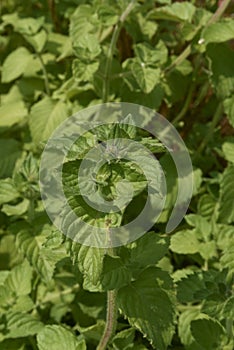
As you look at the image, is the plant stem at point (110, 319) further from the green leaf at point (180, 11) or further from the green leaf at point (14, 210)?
the green leaf at point (180, 11)

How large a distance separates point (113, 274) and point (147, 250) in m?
0.14

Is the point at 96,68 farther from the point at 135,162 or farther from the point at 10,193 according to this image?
the point at 135,162

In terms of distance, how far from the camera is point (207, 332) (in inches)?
61.0

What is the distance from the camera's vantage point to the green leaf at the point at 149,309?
1.33m

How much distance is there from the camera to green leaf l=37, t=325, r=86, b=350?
1.43 meters

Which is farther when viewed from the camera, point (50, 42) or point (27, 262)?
point (50, 42)

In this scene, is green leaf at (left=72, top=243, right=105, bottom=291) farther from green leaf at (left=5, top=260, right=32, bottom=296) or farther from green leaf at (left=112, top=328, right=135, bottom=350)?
green leaf at (left=5, top=260, right=32, bottom=296)

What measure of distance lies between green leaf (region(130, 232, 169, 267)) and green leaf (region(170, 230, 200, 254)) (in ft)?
1.20

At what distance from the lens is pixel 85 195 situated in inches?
47.2

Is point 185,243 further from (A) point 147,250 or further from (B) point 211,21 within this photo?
Answer: (B) point 211,21

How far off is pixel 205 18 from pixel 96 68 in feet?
1.43

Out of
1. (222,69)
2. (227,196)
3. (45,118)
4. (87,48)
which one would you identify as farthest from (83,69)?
(227,196)

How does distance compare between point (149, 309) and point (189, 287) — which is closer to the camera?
point (149, 309)

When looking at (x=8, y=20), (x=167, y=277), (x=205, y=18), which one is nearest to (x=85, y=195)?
(x=167, y=277)
